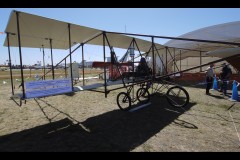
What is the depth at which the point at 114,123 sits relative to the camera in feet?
21.4

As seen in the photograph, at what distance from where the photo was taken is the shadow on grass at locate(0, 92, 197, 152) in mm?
4648

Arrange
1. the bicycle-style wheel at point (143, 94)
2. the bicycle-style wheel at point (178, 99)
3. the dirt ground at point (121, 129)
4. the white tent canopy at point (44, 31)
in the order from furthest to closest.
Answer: the bicycle-style wheel at point (143, 94) → the bicycle-style wheel at point (178, 99) → the white tent canopy at point (44, 31) → the dirt ground at point (121, 129)

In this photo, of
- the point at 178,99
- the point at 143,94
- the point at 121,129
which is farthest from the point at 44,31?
the point at 178,99

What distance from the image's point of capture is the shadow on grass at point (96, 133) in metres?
4.65

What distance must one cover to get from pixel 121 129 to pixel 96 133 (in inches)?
33.7

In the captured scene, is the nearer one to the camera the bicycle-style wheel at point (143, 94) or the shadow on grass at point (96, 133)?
Answer: the shadow on grass at point (96, 133)

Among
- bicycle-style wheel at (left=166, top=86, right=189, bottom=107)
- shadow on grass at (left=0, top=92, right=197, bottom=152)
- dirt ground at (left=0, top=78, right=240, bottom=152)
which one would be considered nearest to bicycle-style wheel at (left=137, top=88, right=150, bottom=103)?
dirt ground at (left=0, top=78, right=240, bottom=152)

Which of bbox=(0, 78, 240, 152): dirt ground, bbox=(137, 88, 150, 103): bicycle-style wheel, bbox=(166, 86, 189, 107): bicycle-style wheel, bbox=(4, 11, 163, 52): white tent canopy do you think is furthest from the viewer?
bbox=(137, 88, 150, 103): bicycle-style wheel

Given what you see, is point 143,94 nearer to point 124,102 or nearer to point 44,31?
point 124,102

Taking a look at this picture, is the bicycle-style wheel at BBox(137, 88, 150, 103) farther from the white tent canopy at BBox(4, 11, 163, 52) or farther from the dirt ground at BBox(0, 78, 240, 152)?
the white tent canopy at BBox(4, 11, 163, 52)

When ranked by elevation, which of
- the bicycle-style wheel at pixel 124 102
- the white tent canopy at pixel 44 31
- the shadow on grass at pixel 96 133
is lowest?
the shadow on grass at pixel 96 133

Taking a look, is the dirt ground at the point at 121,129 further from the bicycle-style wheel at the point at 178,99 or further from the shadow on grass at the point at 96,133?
the bicycle-style wheel at the point at 178,99

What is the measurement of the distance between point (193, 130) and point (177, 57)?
2138 centimetres

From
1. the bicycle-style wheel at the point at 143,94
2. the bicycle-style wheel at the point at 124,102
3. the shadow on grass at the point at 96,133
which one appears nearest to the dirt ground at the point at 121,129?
the shadow on grass at the point at 96,133
